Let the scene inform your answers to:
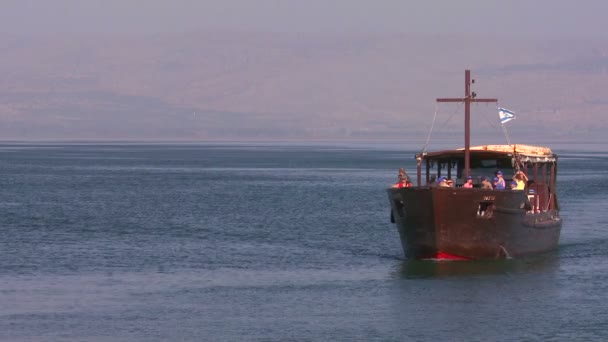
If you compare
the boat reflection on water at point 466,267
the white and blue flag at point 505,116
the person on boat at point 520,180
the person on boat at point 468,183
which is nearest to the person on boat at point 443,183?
the person on boat at point 468,183

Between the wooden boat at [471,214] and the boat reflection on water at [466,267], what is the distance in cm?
23

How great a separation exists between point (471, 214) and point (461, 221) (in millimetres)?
394

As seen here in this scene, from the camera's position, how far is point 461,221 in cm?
4366

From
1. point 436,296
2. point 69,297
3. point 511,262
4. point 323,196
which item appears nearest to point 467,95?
point 511,262

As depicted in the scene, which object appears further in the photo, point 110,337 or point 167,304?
point 167,304

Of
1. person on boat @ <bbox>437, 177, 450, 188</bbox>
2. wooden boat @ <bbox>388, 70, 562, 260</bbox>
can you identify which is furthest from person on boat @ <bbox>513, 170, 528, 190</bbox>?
person on boat @ <bbox>437, 177, 450, 188</bbox>

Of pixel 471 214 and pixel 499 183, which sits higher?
pixel 499 183

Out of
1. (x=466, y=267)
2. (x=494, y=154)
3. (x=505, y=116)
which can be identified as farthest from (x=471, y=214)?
(x=505, y=116)

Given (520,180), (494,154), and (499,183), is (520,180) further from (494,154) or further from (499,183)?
(494,154)

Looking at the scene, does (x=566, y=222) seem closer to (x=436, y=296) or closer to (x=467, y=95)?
(x=467, y=95)

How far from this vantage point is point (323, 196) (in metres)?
85.4

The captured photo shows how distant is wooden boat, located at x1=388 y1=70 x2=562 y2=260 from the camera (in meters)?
43.3

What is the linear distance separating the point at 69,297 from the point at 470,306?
10.7 m

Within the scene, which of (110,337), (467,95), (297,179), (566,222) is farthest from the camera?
(297,179)
